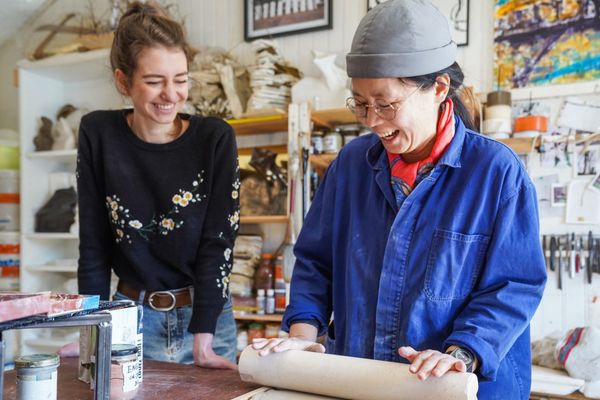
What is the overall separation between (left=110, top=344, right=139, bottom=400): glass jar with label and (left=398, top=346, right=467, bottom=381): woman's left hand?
0.51 m

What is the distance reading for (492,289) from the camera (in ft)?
3.58

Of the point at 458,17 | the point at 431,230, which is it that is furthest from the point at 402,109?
the point at 458,17

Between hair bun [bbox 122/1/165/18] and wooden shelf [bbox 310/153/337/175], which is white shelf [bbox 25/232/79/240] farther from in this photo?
hair bun [bbox 122/1/165/18]

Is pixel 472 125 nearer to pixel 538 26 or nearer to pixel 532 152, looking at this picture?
pixel 532 152

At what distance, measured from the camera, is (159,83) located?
155cm

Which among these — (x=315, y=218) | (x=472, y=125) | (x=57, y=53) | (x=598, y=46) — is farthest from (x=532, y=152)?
(x=57, y=53)

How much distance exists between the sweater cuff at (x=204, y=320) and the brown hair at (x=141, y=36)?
2.17ft

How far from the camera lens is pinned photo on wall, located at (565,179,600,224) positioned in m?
2.80

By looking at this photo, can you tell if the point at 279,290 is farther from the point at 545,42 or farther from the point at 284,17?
the point at 545,42

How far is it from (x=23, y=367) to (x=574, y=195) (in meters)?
2.65

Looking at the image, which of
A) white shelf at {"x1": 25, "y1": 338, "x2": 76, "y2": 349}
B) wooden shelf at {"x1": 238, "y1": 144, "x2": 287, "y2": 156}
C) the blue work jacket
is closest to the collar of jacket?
the blue work jacket

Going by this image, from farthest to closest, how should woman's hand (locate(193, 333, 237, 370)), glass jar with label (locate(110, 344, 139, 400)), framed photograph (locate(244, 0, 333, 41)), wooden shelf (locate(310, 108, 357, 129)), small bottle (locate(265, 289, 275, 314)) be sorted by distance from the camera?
framed photograph (locate(244, 0, 333, 41)) → small bottle (locate(265, 289, 275, 314)) → wooden shelf (locate(310, 108, 357, 129)) → woman's hand (locate(193, 333, 237, 370)) → glass jar with label (locate(110, 344, 139, 400))

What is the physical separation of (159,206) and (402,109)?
785 millimetres

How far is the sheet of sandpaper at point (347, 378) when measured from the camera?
0.94 meters
